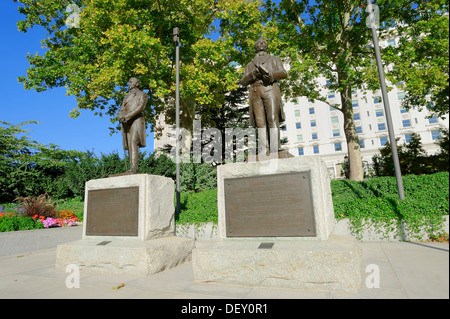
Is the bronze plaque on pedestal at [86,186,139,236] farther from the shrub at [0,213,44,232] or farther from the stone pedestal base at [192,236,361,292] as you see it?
the shrub at [0,213,44,232]

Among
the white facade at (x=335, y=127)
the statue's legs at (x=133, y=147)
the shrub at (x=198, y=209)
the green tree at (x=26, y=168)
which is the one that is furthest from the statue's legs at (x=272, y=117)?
the white facade at (x=335, y=127)

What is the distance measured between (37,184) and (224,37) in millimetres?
15209

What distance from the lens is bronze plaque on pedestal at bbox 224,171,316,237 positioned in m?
4.07

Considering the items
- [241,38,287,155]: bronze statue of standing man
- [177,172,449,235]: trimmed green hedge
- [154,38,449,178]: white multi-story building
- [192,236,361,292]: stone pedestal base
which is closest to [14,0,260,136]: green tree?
[177,172,449,235]: trimmed green hedge

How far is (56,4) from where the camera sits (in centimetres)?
1680

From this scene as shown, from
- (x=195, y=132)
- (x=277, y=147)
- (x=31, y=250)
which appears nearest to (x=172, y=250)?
(x=277, y=147)

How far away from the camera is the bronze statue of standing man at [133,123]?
6.23 m

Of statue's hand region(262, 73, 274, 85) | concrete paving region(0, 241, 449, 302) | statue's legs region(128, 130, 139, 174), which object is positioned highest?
statue's hand region(262, 73, 274, 85)

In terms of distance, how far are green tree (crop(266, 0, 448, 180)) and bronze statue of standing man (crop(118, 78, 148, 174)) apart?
432 inches

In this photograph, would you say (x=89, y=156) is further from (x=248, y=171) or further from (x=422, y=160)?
(x=422, y=160)

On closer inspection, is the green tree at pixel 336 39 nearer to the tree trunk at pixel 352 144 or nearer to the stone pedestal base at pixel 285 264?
the tree trunk at pixel 352 144

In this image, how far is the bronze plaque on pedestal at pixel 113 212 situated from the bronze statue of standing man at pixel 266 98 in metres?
2.85

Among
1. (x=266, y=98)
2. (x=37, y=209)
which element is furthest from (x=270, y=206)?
(x=37, y=209)

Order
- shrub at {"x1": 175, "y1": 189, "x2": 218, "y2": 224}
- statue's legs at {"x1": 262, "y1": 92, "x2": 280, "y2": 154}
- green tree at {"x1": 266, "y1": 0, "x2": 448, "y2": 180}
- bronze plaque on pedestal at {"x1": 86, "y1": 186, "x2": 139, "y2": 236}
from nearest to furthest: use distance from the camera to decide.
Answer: statue's legs at {"x1": 262, "y1": 92, "x2": 280, "y2": 154}
bronze plaque on pedestal at {"x1": 86, "y1": 186, "x2": 139, "y2": 236}
shrub at {"x1": 175, "y1": 189, "x2": 218, "y2": 224}
green tree at {"x1": 266, "y1": 0, "x2": 448, "y2": 180}
